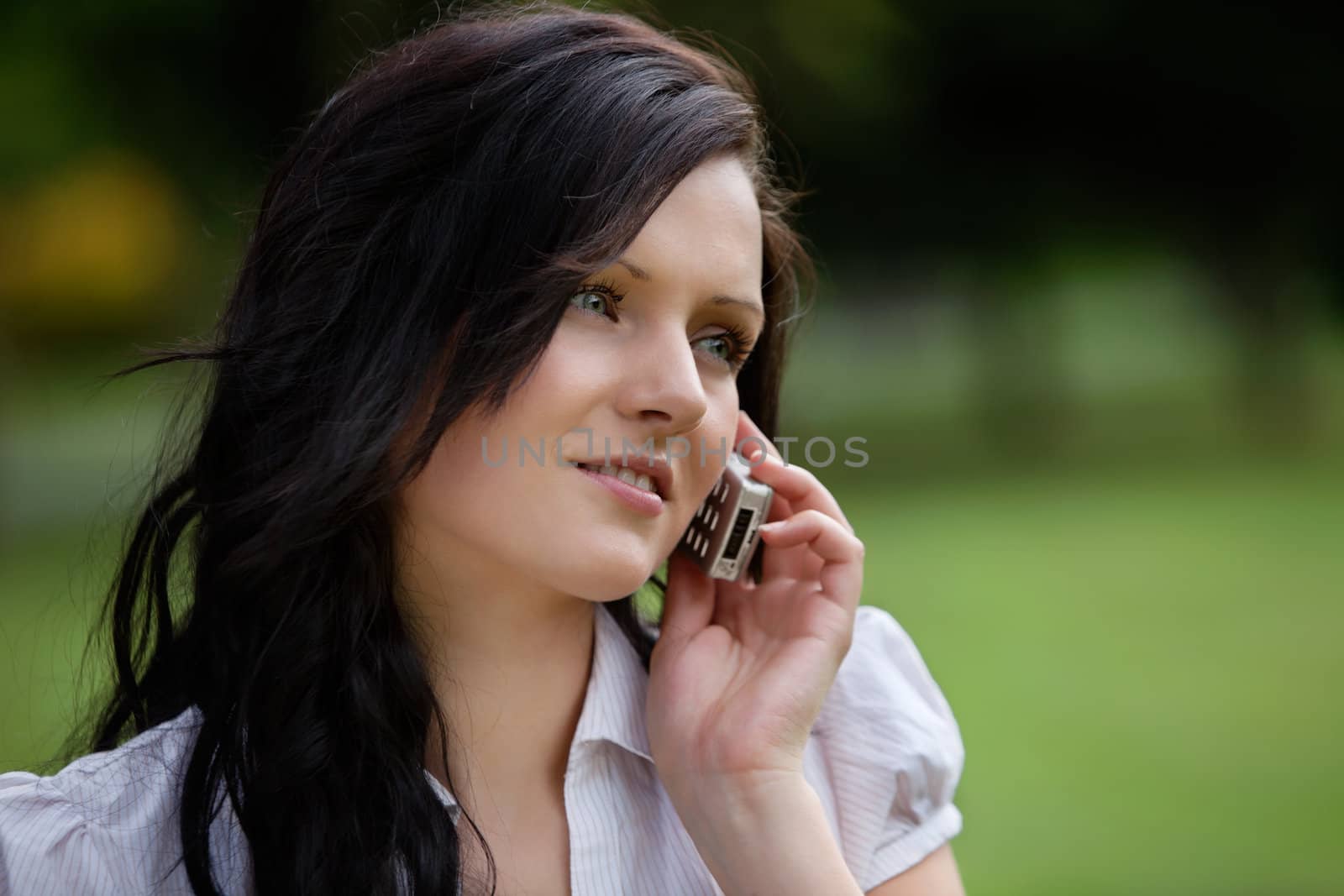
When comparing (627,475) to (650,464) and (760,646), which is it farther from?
(760,646)

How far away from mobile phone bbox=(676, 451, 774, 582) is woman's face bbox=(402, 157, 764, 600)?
0.20 metres

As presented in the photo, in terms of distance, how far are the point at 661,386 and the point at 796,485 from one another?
0.41 meters

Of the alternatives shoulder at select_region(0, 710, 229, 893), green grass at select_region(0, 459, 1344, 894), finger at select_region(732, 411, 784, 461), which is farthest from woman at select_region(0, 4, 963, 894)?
green grass at select_region(0, 459, 1344, 894)

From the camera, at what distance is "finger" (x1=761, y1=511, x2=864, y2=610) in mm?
1594

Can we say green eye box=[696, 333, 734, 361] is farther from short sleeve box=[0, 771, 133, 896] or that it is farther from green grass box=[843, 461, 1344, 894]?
green grass box=[843, 461, 1344, 894]

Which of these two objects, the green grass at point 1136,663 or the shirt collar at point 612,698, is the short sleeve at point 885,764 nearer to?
the shirt collar at point 612,698

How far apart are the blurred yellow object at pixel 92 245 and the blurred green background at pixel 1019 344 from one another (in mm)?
21

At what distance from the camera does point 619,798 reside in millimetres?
1500

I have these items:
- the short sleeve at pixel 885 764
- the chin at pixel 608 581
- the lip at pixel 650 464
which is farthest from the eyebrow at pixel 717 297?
the short sleeve at pixel 885 764

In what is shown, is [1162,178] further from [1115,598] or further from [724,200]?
[724,200]

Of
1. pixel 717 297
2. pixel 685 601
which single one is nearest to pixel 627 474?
pixel 717 297

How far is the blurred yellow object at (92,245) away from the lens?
6566 mm

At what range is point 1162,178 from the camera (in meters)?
10.5

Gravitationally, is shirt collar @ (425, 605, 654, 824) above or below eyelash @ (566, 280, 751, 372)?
below
